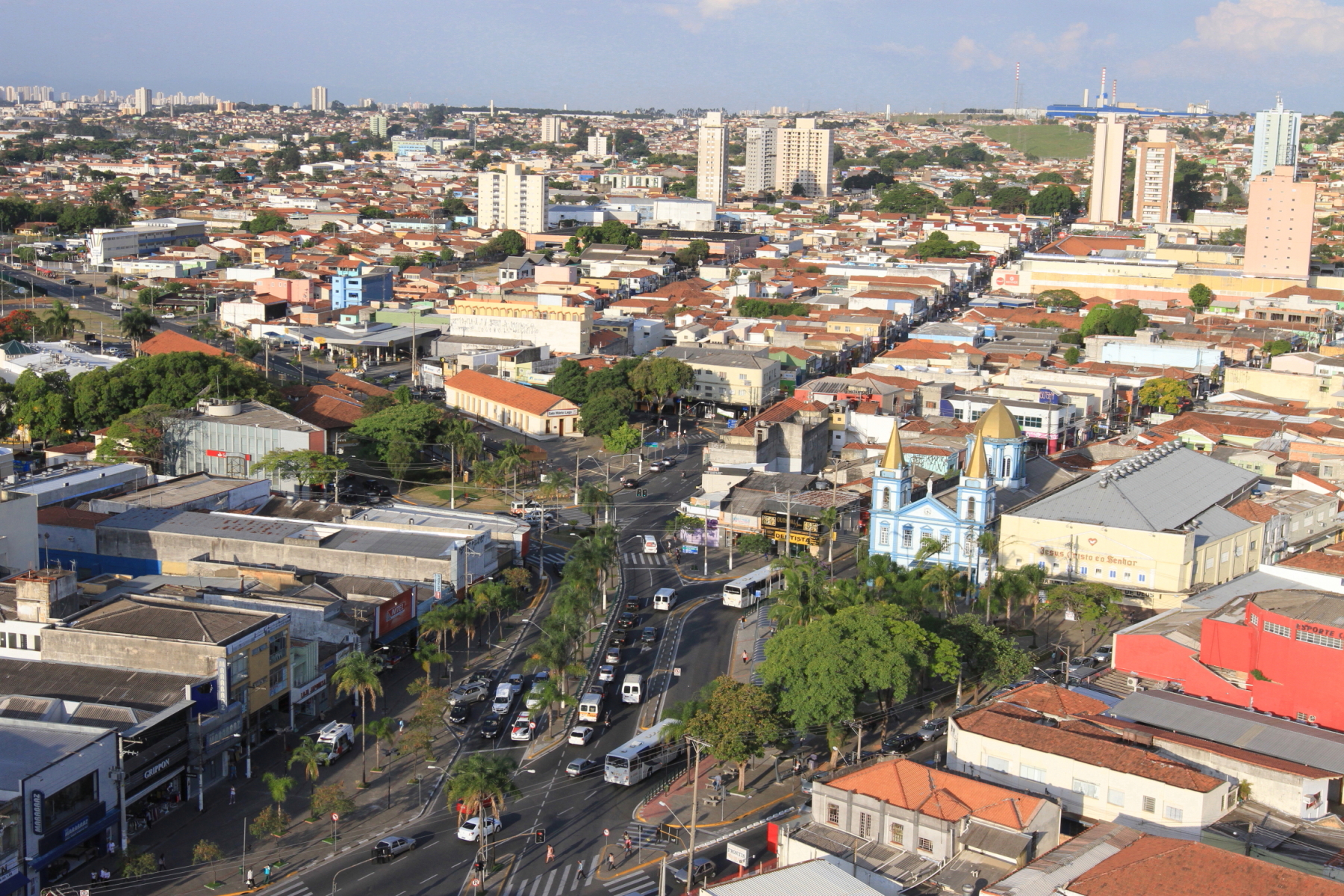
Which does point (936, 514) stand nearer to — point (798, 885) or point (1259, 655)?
point (1259, 655)

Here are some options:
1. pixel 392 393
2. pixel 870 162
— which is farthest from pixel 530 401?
pixel 870 162

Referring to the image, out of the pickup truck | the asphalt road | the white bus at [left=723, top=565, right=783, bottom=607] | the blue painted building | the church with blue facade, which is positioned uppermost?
the blue painted building

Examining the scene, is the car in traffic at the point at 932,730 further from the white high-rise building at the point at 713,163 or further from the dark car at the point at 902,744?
the white high-rise building at the point at 713,163

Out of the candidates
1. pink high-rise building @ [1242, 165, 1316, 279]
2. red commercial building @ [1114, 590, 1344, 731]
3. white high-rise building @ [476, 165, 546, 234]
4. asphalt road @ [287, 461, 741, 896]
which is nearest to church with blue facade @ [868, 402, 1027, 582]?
asphalt road @ [287, 461, 741, 896]

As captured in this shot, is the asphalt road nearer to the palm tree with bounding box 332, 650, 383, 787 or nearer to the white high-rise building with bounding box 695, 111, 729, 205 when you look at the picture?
the palm tree with bounding box 332, 650, 383, 787

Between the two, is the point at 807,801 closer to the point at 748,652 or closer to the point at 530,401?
the point at 748,652

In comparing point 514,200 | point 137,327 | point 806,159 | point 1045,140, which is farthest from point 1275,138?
point 137,327

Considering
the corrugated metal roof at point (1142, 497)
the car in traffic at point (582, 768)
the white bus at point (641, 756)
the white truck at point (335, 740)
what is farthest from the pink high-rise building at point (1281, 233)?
the white truck at point (335, 740)
